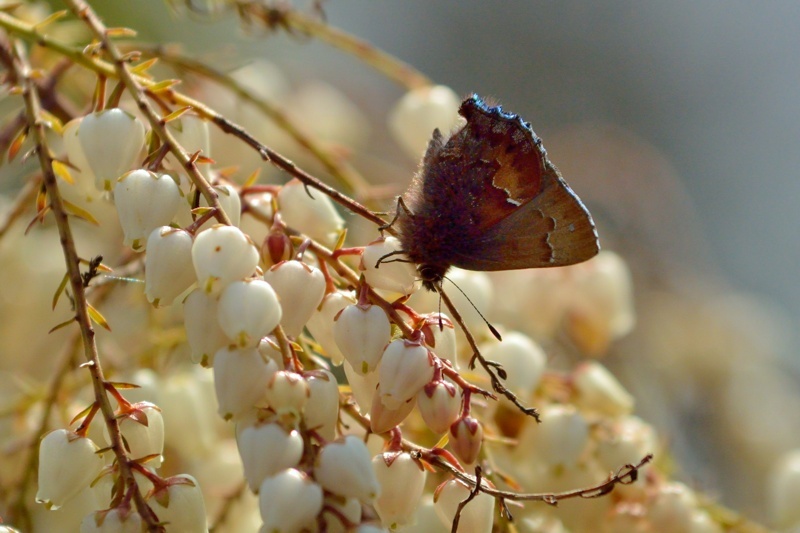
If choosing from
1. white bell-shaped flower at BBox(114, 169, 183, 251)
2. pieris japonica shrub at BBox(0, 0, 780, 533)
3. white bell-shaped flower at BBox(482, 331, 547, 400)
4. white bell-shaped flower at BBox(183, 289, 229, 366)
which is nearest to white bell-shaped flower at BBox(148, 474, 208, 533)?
pieris japonica shrub at BBox(0, 0, 780, 533)

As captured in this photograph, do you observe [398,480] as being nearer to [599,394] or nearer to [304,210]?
[304,210]

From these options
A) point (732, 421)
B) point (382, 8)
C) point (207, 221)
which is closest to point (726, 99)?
point (382, 8)

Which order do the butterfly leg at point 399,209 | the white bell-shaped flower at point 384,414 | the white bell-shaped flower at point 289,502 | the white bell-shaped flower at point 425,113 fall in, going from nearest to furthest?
the white bell-shaped flower at point 289,502 → the white bell-shaped flower at point 384,414 → the butterfly leg at point 399,209 → the white bell-shaped flower at point 425,113

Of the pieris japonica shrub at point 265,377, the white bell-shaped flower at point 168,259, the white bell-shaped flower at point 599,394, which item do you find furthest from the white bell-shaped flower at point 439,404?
the white bell-shaped flower at point 599,394

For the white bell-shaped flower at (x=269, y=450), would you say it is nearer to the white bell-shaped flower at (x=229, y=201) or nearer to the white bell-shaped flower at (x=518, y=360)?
the white bell-shaped flower at (x=229, y=201)

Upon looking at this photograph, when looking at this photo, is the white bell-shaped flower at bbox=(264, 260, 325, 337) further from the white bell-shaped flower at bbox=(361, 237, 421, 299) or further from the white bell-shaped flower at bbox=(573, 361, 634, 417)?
the white bell-shaped flower at bbox=(573, 361, 634, 417)

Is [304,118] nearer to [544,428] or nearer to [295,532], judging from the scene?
[544,428]

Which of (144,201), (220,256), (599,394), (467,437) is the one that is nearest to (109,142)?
(144,201)
